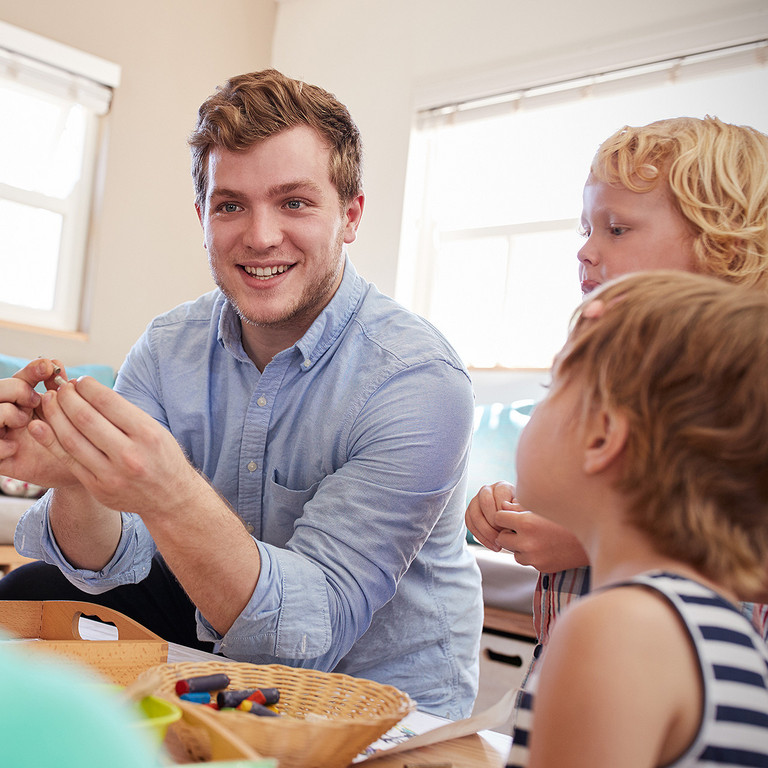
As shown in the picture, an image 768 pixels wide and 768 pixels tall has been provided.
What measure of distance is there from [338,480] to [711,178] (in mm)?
635

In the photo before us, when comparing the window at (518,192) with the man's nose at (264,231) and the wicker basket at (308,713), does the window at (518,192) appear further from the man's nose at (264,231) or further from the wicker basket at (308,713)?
the wicker basket at (308,713)

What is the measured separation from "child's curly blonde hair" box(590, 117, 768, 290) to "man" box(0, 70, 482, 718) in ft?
1.35

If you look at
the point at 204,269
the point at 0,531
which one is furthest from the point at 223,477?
the point at 204,269

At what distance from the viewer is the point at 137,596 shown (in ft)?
4.77

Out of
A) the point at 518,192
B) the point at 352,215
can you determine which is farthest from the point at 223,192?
the point at 518,192

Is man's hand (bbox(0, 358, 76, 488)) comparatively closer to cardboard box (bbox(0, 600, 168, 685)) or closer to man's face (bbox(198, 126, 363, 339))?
cardboard box (bbox(0, 600, 168, 685))

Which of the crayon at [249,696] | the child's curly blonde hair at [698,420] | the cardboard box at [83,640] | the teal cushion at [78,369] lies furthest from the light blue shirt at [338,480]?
the teal cushion at [78,369]

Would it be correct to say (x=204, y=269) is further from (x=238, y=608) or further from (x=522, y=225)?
(x=238, y=608)

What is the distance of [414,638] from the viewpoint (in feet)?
4.47

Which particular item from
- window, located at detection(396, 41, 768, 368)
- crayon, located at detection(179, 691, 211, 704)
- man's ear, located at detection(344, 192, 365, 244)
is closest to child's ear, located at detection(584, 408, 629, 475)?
crayon, located at detection(179, 691, 211, 704)

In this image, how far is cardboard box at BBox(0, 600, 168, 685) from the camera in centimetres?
76

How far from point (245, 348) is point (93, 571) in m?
0.49

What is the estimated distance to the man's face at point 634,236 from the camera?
42.1 inches

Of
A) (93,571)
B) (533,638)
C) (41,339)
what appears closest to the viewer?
(93,571)
